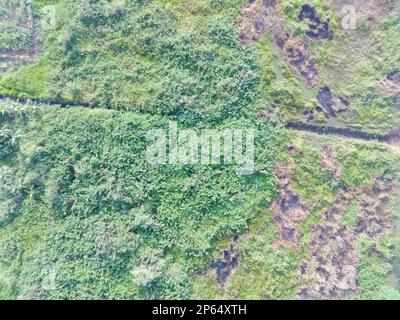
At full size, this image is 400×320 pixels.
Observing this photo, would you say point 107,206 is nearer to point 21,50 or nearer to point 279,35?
point 21,50

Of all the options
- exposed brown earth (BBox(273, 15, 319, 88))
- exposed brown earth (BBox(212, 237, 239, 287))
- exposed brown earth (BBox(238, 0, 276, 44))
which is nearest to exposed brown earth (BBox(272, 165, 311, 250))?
exposed brown earth (BBox(212, 237, 239, 287))

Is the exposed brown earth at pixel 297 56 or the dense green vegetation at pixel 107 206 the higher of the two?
the exposed brown earth at pixel 297 56

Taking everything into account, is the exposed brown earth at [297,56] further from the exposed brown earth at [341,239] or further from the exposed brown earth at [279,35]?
the exposed brown earth at [341,239]

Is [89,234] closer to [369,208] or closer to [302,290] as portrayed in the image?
[302,290]

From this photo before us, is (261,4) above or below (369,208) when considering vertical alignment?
above

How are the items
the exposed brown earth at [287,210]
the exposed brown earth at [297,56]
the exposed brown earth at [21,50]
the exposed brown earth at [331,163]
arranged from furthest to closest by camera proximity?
the exposed brown earth at [21,50] → the exposed brown earth at [297,56] → the exposed brown earth at [331,163] → the exposed brown earth at [287,210]

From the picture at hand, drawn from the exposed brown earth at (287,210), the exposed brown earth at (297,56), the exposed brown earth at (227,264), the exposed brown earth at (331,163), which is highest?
the exposed brown earth at (297,56)

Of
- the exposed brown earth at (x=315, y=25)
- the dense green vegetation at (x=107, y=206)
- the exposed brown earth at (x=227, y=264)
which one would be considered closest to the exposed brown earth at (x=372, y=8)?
the exposed brown earth at (x=315, y=25)

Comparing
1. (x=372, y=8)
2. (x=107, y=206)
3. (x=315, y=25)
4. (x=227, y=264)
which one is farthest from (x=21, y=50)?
(x=372, y=8)
